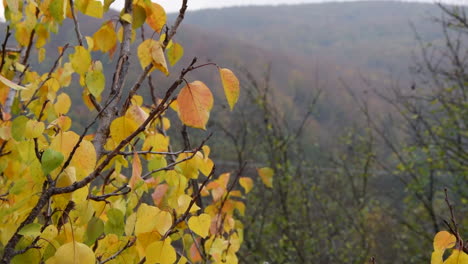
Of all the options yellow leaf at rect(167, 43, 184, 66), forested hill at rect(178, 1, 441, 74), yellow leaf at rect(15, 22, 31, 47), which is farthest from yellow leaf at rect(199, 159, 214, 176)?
forested hill at rect(178, 1, 441, 74)

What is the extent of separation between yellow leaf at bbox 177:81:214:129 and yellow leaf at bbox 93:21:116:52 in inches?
14.3

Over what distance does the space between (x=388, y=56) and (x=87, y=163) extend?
95.4 ft

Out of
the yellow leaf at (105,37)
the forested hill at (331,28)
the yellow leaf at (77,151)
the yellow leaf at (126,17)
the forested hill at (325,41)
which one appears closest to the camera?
the yellow leaf at (77,151)

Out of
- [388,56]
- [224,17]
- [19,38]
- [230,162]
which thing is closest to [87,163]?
[19,38]

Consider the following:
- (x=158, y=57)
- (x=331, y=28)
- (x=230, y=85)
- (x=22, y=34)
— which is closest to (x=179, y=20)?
(x=158, y=57)

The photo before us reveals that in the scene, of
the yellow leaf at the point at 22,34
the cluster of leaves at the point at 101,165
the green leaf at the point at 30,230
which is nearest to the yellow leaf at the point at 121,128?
the cluster of leaves at the point at 101,165

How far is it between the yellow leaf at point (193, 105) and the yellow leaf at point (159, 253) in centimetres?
26

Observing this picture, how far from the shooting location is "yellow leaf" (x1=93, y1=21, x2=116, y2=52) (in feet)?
3.75

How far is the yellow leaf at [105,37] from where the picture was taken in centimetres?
114

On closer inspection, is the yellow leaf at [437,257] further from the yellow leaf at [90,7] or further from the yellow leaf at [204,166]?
the yellow leaf at [90,7]

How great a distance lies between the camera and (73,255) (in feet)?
2.45

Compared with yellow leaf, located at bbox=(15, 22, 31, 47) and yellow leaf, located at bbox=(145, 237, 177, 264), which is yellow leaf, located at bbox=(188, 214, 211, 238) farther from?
yellow leaf, located at bbox=(15, 22, 31, 47)

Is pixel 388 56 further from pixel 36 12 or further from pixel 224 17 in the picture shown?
pixel 36 12

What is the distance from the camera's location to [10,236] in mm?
924
